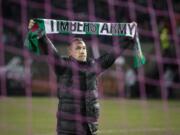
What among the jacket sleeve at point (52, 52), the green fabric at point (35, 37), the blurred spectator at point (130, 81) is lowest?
the blurred spectator at point (130, 81)

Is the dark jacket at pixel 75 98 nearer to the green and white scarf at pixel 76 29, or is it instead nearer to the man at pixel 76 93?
the man at pixel 76 93

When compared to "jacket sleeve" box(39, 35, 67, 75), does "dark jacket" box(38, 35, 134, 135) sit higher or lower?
lower

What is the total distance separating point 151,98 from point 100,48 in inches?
90.8

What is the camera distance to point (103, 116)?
14.1 metres

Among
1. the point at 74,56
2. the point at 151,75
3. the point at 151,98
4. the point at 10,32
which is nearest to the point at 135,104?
the point at 151,98

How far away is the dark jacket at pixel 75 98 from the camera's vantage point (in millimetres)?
6523

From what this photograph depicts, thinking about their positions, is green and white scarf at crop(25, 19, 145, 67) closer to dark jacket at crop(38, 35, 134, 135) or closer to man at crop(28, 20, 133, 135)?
man at crop(28, 20, 133, 135)

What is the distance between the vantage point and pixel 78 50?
21.7 feet

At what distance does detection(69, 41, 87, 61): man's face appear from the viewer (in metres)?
6.57

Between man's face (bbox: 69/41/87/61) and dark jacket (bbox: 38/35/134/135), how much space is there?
49mm

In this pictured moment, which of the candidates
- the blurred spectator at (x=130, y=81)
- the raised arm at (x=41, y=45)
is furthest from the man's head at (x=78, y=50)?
the blurred spectator at (x=130, y=81)

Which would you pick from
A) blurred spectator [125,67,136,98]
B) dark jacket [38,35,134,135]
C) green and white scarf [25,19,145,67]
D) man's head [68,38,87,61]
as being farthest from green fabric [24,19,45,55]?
blurred spectator [125,67,136,98]

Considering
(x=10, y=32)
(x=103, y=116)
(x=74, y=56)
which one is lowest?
(x=103, y=116)

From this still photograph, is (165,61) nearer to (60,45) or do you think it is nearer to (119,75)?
(119,75)
